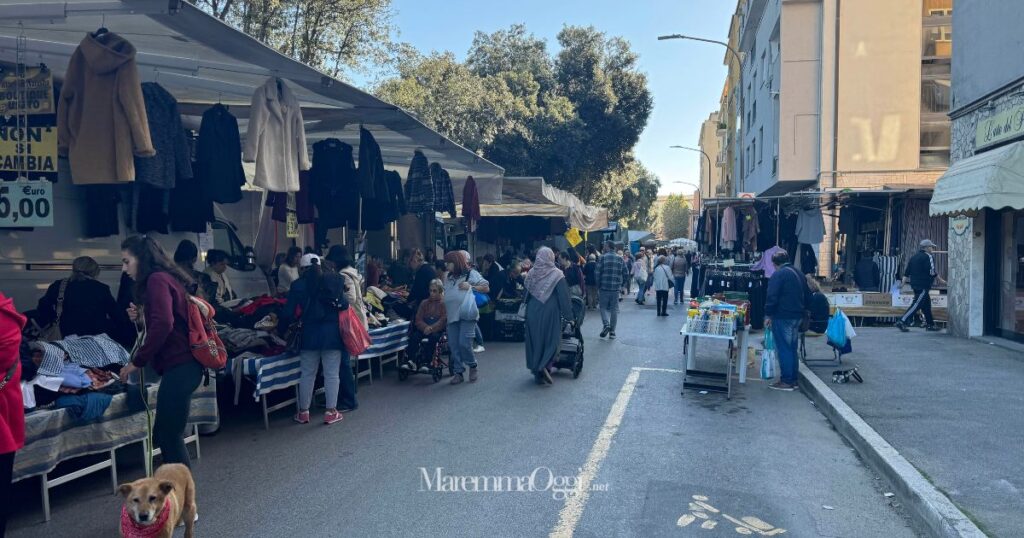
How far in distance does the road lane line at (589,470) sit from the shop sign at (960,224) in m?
8.08

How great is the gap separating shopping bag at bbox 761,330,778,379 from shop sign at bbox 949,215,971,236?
18.4 ft

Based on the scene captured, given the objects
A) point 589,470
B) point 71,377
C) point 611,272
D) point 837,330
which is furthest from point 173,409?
point 611,272

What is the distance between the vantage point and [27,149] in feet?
20.5

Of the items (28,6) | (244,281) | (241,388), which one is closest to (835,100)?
(244,281)

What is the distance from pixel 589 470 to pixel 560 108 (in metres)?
27.7

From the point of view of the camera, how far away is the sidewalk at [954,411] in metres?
5.31

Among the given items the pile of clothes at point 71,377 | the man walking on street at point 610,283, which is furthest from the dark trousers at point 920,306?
the pile of clothes at point 71,377

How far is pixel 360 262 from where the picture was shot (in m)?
12.0

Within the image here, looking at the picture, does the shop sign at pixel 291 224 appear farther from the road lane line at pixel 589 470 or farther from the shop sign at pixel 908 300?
the shop sign at pixel 908 300

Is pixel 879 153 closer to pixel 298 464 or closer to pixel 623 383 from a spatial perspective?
pixel 623 383

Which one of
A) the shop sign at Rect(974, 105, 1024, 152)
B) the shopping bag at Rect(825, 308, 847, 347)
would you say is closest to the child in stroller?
the shopping bag at Rect(825, 308, 847, 347)

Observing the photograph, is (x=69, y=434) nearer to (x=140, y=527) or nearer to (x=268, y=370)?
(x=140, y=527)

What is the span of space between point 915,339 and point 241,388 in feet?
38.1

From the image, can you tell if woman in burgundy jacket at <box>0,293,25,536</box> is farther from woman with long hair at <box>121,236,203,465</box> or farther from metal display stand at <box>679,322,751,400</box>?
metal display stand at <box>679,322,751,400</box>
